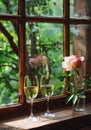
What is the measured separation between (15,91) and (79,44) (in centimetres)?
55

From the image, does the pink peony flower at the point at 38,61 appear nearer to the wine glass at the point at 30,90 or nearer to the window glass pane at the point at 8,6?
the wine glass at the point at 30,90

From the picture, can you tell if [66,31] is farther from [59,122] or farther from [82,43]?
[59,122]

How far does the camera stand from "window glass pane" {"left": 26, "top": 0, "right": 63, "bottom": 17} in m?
1.92

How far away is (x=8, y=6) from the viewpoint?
1827 millimetres

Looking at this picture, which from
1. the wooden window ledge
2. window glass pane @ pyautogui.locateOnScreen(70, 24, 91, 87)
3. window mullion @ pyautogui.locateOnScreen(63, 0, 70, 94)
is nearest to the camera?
the wooden window ledge

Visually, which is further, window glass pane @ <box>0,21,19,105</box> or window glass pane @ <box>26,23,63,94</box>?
window glass pane @ <box>26,23,63,94</box>

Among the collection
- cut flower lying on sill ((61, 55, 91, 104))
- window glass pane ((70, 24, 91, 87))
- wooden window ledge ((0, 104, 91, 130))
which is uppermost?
window glass pane ((70, 24, 91, 87))

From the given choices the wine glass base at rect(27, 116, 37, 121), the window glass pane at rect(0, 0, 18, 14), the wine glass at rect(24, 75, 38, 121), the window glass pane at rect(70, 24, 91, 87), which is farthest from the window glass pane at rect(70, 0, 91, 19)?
the wine glass base at rect(27, 116, 37, 121)

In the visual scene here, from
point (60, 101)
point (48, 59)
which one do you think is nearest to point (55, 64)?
point (48, 59)

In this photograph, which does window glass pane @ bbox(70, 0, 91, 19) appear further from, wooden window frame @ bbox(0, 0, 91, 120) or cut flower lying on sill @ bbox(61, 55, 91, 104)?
cut flower lying on sill @ bbox(61, 55, 91, 104)

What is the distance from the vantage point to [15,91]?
1882 mm

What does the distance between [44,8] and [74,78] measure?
0.42m

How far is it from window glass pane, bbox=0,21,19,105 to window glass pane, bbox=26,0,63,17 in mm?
141

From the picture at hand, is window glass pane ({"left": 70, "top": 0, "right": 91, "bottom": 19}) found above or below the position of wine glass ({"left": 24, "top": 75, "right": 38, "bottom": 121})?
above
